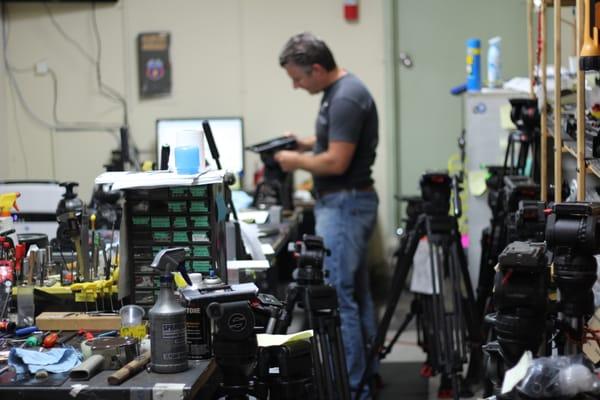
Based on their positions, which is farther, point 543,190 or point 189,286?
point 543,190

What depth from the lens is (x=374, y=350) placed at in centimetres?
357

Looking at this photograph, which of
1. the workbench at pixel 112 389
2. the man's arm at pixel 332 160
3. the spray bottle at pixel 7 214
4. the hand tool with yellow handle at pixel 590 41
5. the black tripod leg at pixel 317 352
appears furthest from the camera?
the man's arm at pixel 332 160

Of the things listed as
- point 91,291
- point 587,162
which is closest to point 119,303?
point 91,291

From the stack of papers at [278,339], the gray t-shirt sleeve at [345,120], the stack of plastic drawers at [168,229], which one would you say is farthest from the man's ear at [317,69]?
the stack of papers at [278,339]

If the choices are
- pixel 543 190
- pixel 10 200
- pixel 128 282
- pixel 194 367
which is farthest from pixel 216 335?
pixel 543 190

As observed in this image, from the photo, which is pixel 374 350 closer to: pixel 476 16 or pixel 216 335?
pixel 216 335

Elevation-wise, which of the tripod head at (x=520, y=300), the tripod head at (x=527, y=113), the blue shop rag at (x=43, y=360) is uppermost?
the tripod head at (x=527, y=113)

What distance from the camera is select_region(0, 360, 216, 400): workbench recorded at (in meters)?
1.81

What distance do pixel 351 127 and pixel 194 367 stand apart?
1897 millimetres

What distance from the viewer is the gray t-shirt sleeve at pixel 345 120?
3.67 meters

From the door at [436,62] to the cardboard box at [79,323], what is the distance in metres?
3.63

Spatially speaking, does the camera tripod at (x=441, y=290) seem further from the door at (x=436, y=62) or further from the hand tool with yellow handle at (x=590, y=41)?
the door at (x=436, y=62)

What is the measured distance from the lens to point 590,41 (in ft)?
7.50

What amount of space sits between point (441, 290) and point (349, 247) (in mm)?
432
